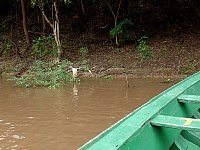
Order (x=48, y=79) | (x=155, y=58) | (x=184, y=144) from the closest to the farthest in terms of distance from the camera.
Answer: (x=184, y=144) < (x=48, y=79) < (x=155, y=58)

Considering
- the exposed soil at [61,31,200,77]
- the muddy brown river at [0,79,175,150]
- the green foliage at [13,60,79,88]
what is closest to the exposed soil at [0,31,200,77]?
the exposed soil at [61,31,200,77]

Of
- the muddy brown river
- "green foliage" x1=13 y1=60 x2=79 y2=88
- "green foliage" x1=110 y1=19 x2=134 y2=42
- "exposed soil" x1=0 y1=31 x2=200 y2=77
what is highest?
"green foliage" x1=110 y1=19 x2=134 y2=42

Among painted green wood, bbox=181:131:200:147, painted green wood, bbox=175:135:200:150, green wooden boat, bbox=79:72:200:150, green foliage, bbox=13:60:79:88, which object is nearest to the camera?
green wooden boat, bbox=79:72:200:150

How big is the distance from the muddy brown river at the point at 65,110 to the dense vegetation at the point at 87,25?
3.28 m

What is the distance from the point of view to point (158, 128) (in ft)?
7.62

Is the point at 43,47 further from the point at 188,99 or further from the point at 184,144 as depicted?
the point at 184,144

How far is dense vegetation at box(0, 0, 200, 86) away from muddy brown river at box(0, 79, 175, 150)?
10.8ft

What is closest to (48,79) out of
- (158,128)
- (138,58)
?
(138,58)

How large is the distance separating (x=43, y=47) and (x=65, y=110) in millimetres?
7135

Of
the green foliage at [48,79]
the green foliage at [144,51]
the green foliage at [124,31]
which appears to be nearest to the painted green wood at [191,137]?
the green foliage at [48,79]

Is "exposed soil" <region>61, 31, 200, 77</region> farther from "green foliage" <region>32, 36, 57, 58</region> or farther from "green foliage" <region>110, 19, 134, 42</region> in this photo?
Answer: "green foliage" <region>32, 36, 57, 58</region>

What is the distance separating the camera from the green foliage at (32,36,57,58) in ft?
46.4

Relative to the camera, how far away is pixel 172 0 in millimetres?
17188

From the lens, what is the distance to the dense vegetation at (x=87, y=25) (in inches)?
564
